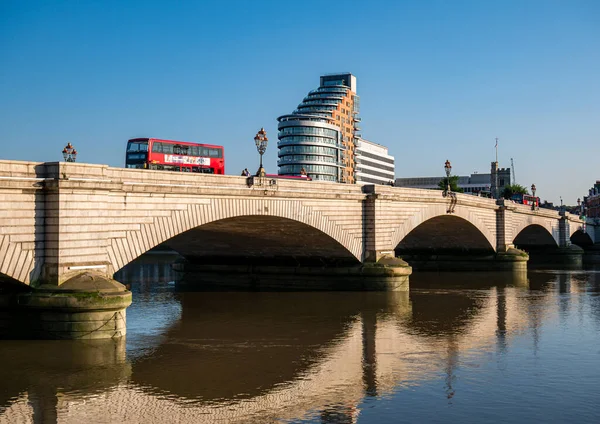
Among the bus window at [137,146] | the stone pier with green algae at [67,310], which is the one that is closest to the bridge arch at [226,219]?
the stone pier with green algae at [67,310]

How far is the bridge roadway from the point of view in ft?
76.0

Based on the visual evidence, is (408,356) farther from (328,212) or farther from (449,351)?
(328,212)

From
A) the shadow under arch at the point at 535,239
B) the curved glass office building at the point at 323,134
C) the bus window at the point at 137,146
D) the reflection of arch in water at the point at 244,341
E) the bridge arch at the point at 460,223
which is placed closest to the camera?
the reflection of arch in water at the point at 244,341

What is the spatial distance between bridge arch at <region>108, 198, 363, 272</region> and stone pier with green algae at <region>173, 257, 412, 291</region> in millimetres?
1307

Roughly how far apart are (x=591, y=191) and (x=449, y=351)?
161418mm

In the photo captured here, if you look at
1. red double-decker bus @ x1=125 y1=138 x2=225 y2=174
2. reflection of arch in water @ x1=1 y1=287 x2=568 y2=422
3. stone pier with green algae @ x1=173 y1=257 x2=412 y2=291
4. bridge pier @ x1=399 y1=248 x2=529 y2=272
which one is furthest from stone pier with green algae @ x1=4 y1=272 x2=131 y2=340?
bridge pier @ x1=399 y1=248 x2=529 y2=272

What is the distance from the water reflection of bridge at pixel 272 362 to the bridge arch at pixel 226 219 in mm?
3760

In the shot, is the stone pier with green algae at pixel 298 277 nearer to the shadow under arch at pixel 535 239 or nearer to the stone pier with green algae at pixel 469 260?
the stone pier with green algae at pixel 469 260

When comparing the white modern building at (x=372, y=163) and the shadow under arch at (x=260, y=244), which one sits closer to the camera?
the shadow under arch at (x=260, y=244)

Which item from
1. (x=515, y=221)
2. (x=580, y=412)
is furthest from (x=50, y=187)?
(x=515, y=221)

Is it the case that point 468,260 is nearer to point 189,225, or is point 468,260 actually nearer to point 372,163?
point 189,225

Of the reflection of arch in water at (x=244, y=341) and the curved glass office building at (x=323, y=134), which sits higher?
the curved glass office building at (x=323, y=134)

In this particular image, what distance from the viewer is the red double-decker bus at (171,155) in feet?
134

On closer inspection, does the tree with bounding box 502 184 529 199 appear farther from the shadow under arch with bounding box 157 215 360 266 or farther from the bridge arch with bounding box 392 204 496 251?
the shadow under arch with bounding box 157 215 360 266
